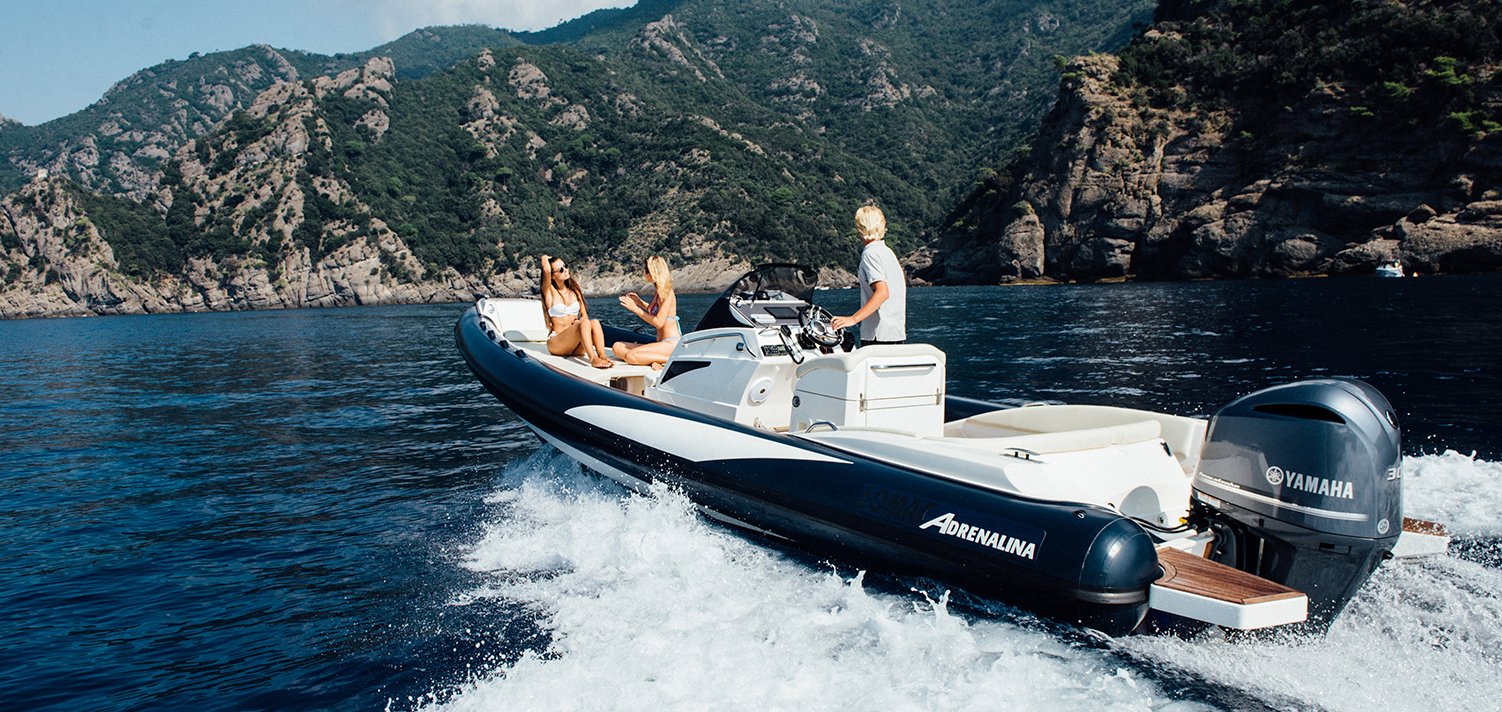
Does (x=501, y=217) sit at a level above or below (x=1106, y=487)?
above

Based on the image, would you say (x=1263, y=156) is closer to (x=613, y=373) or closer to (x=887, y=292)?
(x=613, y=373)

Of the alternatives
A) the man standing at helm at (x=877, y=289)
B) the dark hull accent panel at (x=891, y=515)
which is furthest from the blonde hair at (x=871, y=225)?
the dark hull accent panel at (x=891, y=515)

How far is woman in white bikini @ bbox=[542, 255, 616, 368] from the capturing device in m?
9.28

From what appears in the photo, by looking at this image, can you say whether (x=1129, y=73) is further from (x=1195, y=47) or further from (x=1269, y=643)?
(x=1269, y=643)

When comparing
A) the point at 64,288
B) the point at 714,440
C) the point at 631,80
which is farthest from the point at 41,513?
the point at 631,80

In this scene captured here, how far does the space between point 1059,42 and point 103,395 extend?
588 feet

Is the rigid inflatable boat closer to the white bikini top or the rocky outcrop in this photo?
the white bikini top

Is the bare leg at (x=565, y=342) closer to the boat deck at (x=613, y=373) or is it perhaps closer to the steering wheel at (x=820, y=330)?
the boat deck at (x=613, y=373)

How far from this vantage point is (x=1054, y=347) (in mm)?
20188

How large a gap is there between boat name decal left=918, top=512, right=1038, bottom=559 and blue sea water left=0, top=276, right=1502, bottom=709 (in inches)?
16.3

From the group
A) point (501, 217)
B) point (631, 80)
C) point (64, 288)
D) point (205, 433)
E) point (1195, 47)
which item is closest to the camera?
point (205, 433)

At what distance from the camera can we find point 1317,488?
424 cm

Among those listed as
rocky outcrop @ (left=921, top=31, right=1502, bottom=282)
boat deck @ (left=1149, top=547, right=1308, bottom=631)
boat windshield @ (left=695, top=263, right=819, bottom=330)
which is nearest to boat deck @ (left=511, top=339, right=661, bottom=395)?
boat windshield @ (left=695, top=263, right=819, bottom=330)

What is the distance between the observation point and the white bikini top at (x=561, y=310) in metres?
Answer: 9.76
